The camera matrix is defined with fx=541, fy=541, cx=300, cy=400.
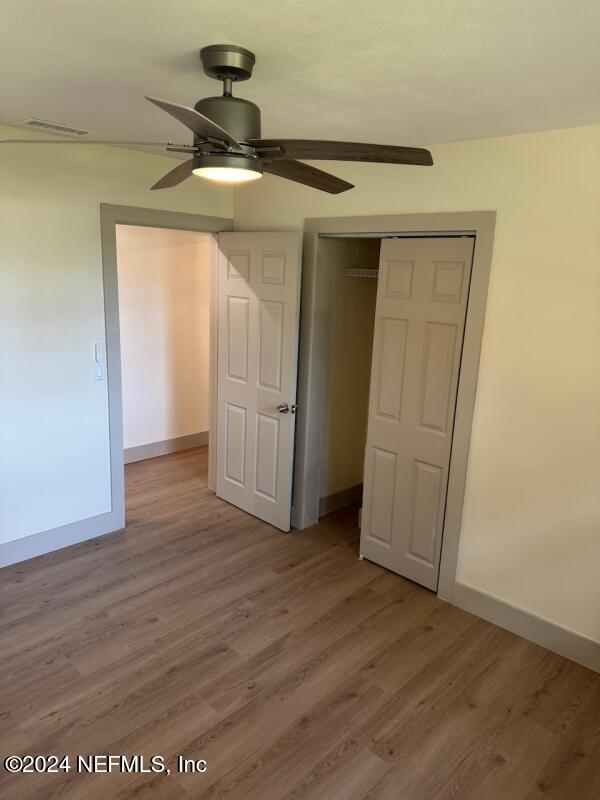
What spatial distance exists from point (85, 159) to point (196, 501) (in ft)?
8.44

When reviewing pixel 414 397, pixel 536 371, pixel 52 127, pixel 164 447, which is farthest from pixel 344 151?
pixel 164 447

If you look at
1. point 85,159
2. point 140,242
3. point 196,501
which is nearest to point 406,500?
point 196,501

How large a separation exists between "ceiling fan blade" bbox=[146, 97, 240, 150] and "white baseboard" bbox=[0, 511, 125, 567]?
2854mm

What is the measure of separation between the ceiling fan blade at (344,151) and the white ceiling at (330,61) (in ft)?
1.05

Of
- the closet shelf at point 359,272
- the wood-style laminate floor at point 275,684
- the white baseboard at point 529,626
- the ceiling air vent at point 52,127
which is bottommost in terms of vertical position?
the wood-style laminate floor at point 275,684

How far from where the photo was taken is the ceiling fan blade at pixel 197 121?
4.27 feet

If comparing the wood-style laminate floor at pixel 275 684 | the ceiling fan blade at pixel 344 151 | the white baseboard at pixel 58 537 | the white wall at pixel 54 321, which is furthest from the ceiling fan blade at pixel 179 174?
the white baseboard at pixel 58 537

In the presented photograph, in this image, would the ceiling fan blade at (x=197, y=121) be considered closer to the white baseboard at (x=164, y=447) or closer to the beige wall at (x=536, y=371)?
the beige wall at (x=536, y=371)

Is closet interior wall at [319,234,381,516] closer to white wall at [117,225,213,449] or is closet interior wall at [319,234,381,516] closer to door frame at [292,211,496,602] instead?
door frame at [292,211,496,602]

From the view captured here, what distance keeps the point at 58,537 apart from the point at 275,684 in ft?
6.12

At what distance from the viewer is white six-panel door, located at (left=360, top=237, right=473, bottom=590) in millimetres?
2951

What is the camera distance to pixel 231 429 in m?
4.18

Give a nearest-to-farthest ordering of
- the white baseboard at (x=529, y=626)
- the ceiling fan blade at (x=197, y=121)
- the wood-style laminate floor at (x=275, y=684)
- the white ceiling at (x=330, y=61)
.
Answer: the ceiling fan blade at (x=197, y=121), the white ceiling at (x=330, y=61), the wood-style laminate floor at (x=275, y=684), the white baseboard at (x=529, y=626)

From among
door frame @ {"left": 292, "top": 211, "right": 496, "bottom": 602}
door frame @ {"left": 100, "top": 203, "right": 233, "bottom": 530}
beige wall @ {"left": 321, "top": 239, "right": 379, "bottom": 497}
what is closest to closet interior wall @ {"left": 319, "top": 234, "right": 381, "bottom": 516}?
beige wall @ {"left": 321, "top": 239, "right": 379, "bottom": 497}
